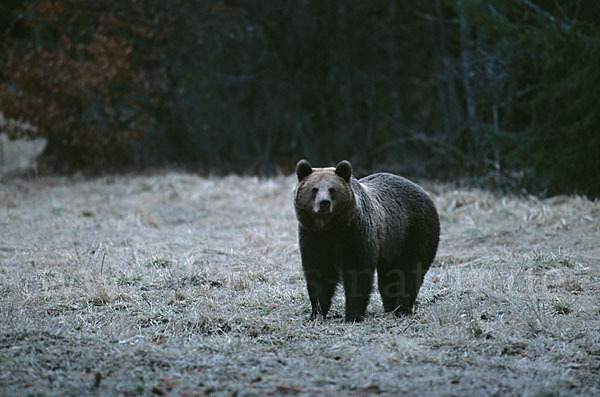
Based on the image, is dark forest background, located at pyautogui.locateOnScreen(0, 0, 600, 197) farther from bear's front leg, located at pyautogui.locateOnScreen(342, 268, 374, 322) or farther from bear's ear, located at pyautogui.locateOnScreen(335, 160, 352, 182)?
bear's front leg, located at pyautogui.locateOnScreen(342, 268, 374, 322)

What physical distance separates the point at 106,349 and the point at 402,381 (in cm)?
200

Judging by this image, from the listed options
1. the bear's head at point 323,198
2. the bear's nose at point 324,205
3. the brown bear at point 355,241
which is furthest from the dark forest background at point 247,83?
the bear's nose at point 324,205

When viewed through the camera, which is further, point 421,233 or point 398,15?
point 398,15

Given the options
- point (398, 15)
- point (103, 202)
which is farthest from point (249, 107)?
point (103, 202)

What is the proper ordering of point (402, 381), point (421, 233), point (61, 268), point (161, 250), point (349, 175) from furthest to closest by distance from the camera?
1. point (161, 250)
2. point (61, 268)
3. point (421, 233)
4. point (349, 175)
5. point (402, 381)

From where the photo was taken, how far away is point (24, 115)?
17.5m

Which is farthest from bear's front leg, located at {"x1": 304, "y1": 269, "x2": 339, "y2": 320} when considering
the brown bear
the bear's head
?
the bear's head

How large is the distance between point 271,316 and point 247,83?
1428cm

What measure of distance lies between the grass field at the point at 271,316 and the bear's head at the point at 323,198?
848 mm

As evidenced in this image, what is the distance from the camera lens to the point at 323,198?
4930mm

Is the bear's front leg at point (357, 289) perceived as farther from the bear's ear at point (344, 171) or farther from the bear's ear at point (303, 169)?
the bear's ear at point (303, 169)

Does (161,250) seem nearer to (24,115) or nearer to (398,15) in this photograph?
(24,115)

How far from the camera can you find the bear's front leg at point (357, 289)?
204 inches

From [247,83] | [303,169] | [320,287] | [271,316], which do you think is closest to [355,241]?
[320,287]
